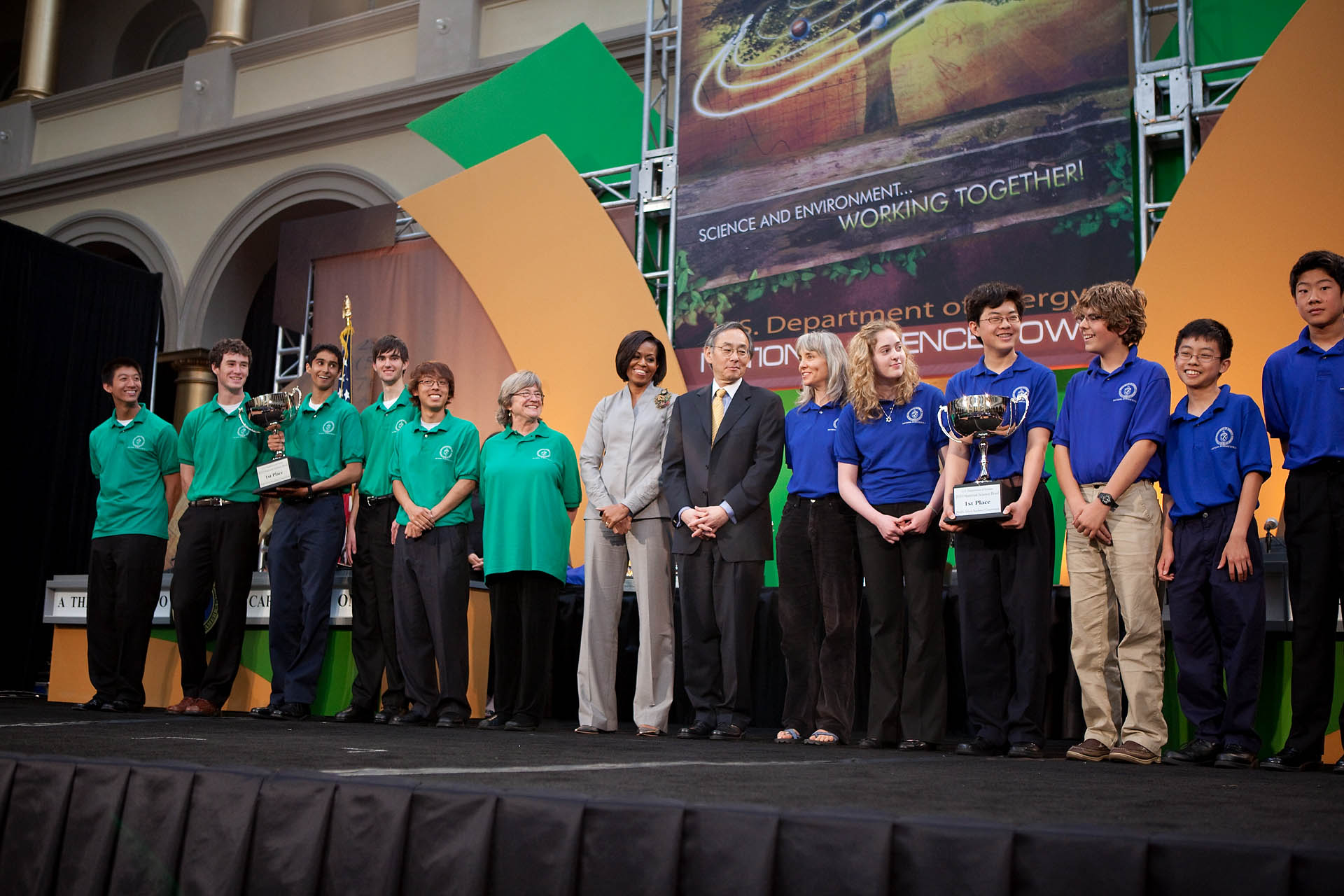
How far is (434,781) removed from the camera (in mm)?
1766

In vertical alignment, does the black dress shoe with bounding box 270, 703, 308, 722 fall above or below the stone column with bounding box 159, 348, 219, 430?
below

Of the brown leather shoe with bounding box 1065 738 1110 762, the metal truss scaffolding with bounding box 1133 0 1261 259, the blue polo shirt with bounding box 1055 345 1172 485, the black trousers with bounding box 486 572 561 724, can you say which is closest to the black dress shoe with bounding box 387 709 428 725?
the black trousers with bounding box 486 572 561 724

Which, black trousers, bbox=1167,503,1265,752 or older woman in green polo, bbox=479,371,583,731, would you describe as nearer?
black trousers, bbox=1167,503,1265,752

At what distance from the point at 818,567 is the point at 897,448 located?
47 cm

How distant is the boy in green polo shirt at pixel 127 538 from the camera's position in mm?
4953

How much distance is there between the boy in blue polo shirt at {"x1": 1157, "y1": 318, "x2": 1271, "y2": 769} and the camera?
3121 mm

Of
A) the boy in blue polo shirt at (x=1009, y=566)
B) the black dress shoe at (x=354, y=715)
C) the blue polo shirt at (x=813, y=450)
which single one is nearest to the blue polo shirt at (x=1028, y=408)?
the boy in blue polo shirt at (x=1009, y=566)

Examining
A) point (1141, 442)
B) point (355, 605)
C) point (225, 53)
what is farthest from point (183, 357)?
point (1141, 442)

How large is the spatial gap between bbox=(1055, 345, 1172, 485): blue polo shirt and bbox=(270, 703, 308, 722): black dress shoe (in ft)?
9.94

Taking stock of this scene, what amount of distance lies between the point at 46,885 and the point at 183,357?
949 cm

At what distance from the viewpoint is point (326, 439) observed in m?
4.79

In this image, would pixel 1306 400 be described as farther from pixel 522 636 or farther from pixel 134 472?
pixel 134 472

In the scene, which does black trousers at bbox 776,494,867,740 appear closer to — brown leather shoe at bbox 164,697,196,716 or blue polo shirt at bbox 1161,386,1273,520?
blue polo shirt at bbox 1161,386,1273,520

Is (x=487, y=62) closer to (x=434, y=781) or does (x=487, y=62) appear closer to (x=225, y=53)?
(x=225, y=53)
